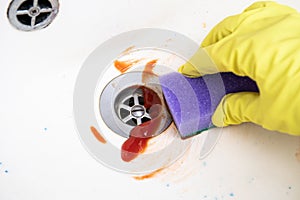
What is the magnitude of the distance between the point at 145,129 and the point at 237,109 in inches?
5.2

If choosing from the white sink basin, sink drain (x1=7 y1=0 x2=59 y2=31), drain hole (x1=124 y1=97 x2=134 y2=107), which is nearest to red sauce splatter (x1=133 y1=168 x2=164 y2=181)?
the white sink basin

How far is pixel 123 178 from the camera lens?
54 centimetres

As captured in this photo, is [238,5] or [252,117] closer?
[252,117]

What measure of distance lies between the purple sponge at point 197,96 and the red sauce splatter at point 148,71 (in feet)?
0.15

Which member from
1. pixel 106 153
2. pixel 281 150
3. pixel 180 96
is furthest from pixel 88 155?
pixel 281 150

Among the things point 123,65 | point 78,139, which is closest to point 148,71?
point 123,65

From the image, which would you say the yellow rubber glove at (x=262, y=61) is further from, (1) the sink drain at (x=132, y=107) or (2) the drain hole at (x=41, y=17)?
(2) the drain hole at (x=41, y=17)

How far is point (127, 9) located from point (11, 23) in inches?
6.3

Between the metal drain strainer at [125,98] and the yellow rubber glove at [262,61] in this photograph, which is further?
the metal drain strainer at [125,98]

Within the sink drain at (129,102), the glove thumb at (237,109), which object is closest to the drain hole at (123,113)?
the sink drain at (129,102)

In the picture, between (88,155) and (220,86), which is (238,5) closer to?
(220,86)

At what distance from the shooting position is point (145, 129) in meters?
0.60

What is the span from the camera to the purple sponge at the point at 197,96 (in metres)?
0.56

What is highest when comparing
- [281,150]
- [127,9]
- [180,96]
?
[127,9]
